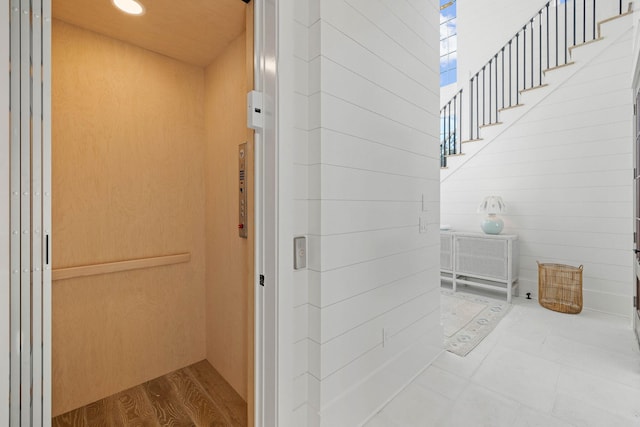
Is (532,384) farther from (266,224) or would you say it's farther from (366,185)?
(266,224)

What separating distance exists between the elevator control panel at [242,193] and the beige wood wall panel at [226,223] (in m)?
0.06

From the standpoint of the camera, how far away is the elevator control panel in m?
1.83

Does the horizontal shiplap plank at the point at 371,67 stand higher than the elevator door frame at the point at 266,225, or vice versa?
the horizontal shiplap plank at the point at 371,67

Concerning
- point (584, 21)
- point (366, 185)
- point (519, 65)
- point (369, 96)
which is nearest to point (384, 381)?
point (366, 185)

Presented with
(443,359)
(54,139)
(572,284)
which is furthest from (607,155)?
(54,139)

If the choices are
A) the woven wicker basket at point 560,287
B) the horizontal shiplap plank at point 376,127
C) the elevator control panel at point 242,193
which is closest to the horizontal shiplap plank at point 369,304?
the elevator control panel at point 242,193

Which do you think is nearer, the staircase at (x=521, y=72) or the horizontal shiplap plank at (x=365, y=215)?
the horizontal shiplap plank at (x=365, y=215)

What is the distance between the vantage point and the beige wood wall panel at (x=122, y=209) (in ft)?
5.83

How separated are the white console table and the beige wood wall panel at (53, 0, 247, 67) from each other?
11.4 ft

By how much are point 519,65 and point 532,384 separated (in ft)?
14.0

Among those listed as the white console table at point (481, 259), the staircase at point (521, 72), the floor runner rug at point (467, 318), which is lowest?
the floor runner rug at point (467, 318)

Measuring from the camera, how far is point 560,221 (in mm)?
3439

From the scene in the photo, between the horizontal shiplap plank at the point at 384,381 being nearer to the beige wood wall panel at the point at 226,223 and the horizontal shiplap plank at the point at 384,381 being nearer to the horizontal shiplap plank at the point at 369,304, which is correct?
the horizontal shiplap plank at the point at 369,304

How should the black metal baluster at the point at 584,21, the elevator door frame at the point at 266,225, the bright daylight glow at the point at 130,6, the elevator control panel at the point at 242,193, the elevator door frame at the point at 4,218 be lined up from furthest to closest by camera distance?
the black metal baluster at the point at 584,21, the elevator control panel at the point at 242,193, the bright daylight glow at the point at 130,6, the elevator door frame at the point at 266,225, the elevator door frame at the point at 4,218
